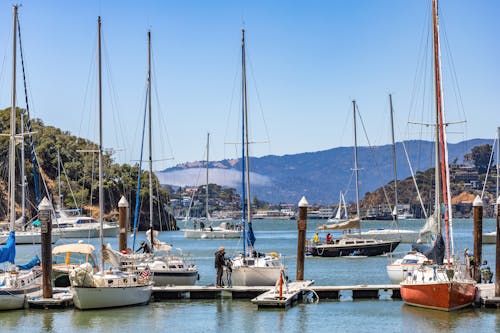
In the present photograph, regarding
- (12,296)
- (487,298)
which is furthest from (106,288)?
(487,298)

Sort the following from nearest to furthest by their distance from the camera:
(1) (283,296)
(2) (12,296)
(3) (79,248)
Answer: (2) (12,296) → (1) (283,296) → (3) (79,248)

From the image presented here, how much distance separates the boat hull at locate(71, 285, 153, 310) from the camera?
37156 millimetres

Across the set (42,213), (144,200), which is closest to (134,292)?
(42,213)

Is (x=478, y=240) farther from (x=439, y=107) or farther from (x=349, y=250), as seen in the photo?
(x=349, y=250)

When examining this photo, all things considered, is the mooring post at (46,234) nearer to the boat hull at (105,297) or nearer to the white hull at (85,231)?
the boat hull at (105,297)

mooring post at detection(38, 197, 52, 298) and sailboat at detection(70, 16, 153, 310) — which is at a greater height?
mooring post at detection(38, 197, 52, 298)

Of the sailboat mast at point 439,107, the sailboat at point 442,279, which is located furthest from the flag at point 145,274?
the sailboat mast at point 439,107

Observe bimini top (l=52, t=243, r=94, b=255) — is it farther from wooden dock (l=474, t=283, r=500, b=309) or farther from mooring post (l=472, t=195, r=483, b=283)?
mooring post (l=472, t=195, r=483, b=283)

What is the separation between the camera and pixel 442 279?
36.1 m

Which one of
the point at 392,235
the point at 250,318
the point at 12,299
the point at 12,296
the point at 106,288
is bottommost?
the point at 250,318

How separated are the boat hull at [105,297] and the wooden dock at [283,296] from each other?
5019 mm

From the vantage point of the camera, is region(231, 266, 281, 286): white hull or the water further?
region(231, 266, 281, 286): white hull

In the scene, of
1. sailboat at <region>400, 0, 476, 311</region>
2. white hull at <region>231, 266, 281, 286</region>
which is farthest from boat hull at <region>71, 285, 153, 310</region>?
sailboat at <region>400, 0, 476, 311</region>

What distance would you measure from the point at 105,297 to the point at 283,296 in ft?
23.7
